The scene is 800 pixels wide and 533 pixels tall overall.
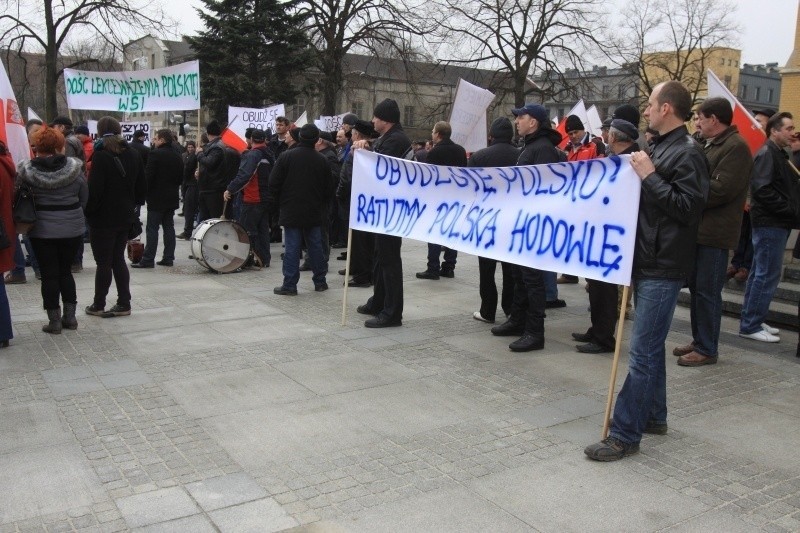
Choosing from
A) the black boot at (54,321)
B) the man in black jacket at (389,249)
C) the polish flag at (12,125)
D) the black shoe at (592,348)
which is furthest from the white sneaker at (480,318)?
the polish flag at (12,125)

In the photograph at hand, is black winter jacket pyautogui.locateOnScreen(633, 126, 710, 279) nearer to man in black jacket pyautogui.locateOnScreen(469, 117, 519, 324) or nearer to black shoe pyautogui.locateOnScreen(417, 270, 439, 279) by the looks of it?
man in black jacket pyautogui.locateOnScreen(469, 117, 519, 324)

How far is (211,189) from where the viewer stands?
11.4 meters

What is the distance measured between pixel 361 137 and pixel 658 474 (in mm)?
5213

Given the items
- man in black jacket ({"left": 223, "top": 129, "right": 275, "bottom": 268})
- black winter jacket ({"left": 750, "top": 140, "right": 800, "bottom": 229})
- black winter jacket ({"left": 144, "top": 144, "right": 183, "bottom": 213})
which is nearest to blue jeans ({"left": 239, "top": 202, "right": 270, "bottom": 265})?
man in black jacket ({"left": 223, "top": 129, "right": 275, "bottom": 268})

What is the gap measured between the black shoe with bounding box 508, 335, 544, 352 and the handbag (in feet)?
14.0

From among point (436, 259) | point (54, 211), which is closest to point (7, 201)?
point (54, 211)

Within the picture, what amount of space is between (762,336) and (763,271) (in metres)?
0.65

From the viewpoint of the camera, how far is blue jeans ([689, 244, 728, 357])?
623 cm

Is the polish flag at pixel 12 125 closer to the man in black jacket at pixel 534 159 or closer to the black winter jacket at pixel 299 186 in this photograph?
the black winter jacket at pixel 299 186

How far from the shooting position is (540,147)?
655cm

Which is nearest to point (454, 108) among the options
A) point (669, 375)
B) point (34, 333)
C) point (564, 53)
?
point (669, 375)

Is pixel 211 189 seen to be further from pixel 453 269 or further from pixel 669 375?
pixel 669 375

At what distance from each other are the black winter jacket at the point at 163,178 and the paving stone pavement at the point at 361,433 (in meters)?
3.42

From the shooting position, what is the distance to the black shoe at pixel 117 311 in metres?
7.64
